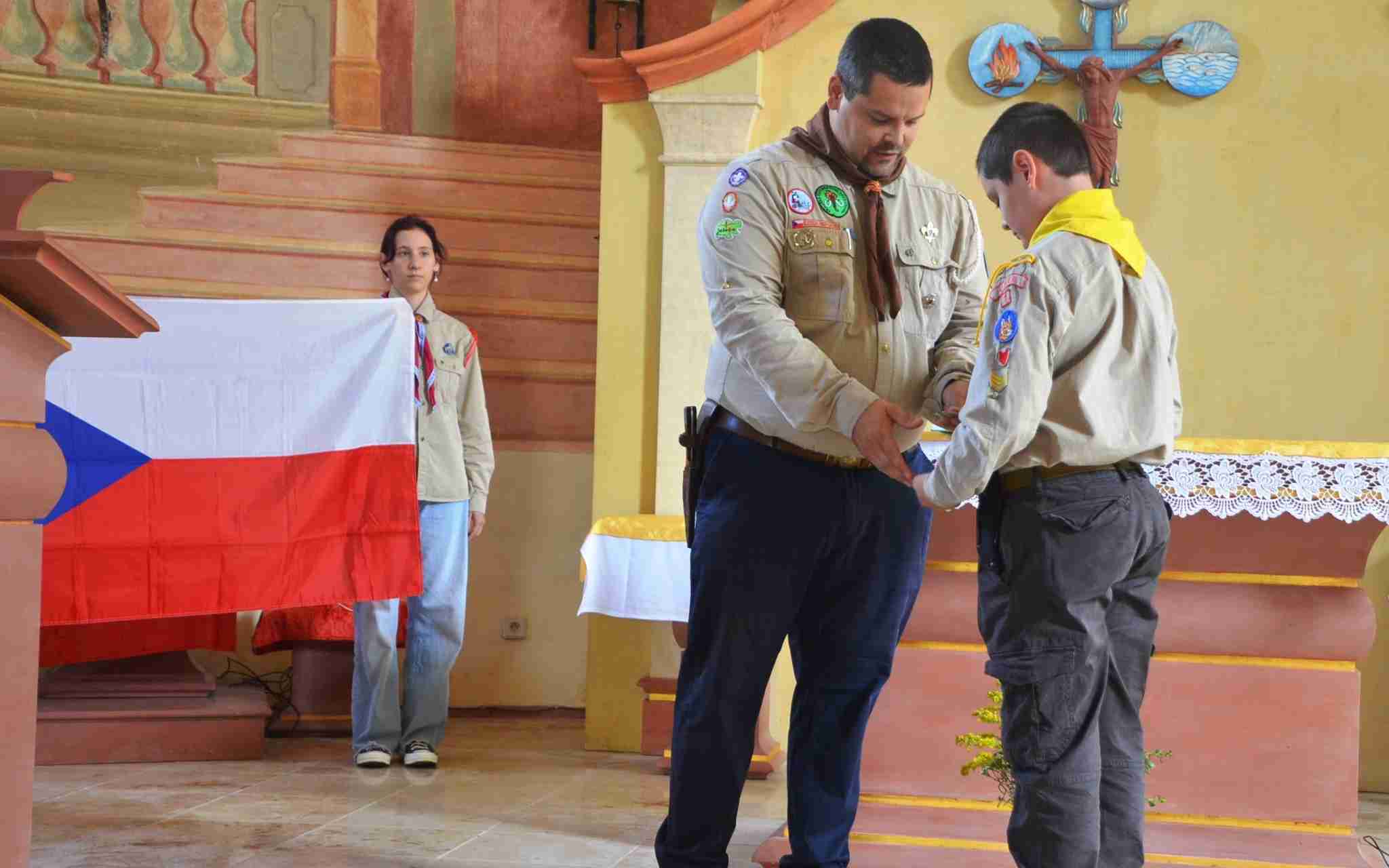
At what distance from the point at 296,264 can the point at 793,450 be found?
385 centimetres

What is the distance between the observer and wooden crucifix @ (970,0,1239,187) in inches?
195

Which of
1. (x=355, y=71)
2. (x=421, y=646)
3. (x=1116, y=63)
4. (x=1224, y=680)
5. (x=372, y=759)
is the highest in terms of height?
(x=355, y=71)

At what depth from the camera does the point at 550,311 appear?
20.1 ft

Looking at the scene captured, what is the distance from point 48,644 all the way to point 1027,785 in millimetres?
3509

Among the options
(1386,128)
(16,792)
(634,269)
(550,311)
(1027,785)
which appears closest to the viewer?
(16,792)

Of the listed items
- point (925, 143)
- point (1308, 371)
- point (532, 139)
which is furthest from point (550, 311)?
point (1308, 371)

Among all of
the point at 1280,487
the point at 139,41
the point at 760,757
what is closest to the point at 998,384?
the point at 1280,487

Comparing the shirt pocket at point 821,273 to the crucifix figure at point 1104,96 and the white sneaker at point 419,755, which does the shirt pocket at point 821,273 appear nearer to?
the crucifix figure at point 1104,96

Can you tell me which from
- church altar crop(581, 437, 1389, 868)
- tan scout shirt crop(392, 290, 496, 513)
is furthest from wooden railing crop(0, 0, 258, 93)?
church altar crop(581, 437, 1389, 868)

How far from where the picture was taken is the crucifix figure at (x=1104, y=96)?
4.93 metres

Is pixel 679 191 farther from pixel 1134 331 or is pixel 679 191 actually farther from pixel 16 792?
pixel 16 792

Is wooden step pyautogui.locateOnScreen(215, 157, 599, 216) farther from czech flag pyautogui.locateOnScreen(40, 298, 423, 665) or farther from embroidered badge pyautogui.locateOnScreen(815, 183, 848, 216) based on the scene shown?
embroidered badge pyautogui.locateOnScreen(815, 183, 848, 216)

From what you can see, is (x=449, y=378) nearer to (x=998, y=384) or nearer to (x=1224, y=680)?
(x=1224, y=680)

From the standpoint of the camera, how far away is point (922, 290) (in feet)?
9.16
